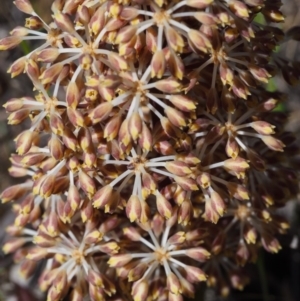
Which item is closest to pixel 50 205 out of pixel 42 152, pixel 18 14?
pixel 42 152

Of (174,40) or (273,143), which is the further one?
(273,143)

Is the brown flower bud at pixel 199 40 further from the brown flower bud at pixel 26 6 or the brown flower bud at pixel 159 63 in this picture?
the brown flower bud at pixel 26 6

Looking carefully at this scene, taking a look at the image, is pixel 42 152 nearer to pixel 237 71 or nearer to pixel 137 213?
pixel 137 213

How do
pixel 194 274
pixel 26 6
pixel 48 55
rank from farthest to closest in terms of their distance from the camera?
pixel 194 274, pixel 26 6, pixel 48 55

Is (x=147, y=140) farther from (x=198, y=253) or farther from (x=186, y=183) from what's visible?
(x=198, y=253)

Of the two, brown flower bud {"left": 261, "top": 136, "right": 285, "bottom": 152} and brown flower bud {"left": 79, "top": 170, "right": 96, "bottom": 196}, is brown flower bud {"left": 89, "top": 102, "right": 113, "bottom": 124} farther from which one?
brown flower bud {"left": 261, "top": 136, "right": 285, "bottom": 152}

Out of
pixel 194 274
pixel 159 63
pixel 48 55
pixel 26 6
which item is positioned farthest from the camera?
pixel 194 274

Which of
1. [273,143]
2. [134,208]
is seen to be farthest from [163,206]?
[273,143]

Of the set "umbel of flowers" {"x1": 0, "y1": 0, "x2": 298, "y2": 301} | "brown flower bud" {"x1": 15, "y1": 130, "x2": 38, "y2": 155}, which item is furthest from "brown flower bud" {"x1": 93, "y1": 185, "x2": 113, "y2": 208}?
"brown flower bud" {"x1": 15, "y1": 130, "x2": 38, "y2": 155}

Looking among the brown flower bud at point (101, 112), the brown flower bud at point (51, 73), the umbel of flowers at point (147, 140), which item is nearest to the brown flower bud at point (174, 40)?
the umbel of flowers at point (147, 140)
